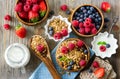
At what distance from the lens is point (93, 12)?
1.62 m

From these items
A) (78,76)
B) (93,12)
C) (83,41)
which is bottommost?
(78,76)

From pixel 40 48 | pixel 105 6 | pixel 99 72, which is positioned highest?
pixel 105 6

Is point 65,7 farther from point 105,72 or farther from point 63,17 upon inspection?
point 105,72

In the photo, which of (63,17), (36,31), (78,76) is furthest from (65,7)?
(78,76)

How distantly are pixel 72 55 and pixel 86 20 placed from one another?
0.48 ft

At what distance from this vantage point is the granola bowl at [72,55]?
1.58 metres

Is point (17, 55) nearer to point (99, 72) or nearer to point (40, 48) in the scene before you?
point (40, 48)

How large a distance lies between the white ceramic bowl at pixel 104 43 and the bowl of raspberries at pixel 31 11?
0.73 ft

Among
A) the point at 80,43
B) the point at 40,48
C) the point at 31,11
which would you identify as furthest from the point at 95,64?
the point at 31,11

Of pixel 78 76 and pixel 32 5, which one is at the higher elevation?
pixel 32 5

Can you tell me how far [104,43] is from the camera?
163 centimetres

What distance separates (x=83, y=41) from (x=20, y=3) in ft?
0.95

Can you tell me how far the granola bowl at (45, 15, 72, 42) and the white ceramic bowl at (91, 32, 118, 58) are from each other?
0.37ft

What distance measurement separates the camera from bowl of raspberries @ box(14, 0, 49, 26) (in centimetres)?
160
